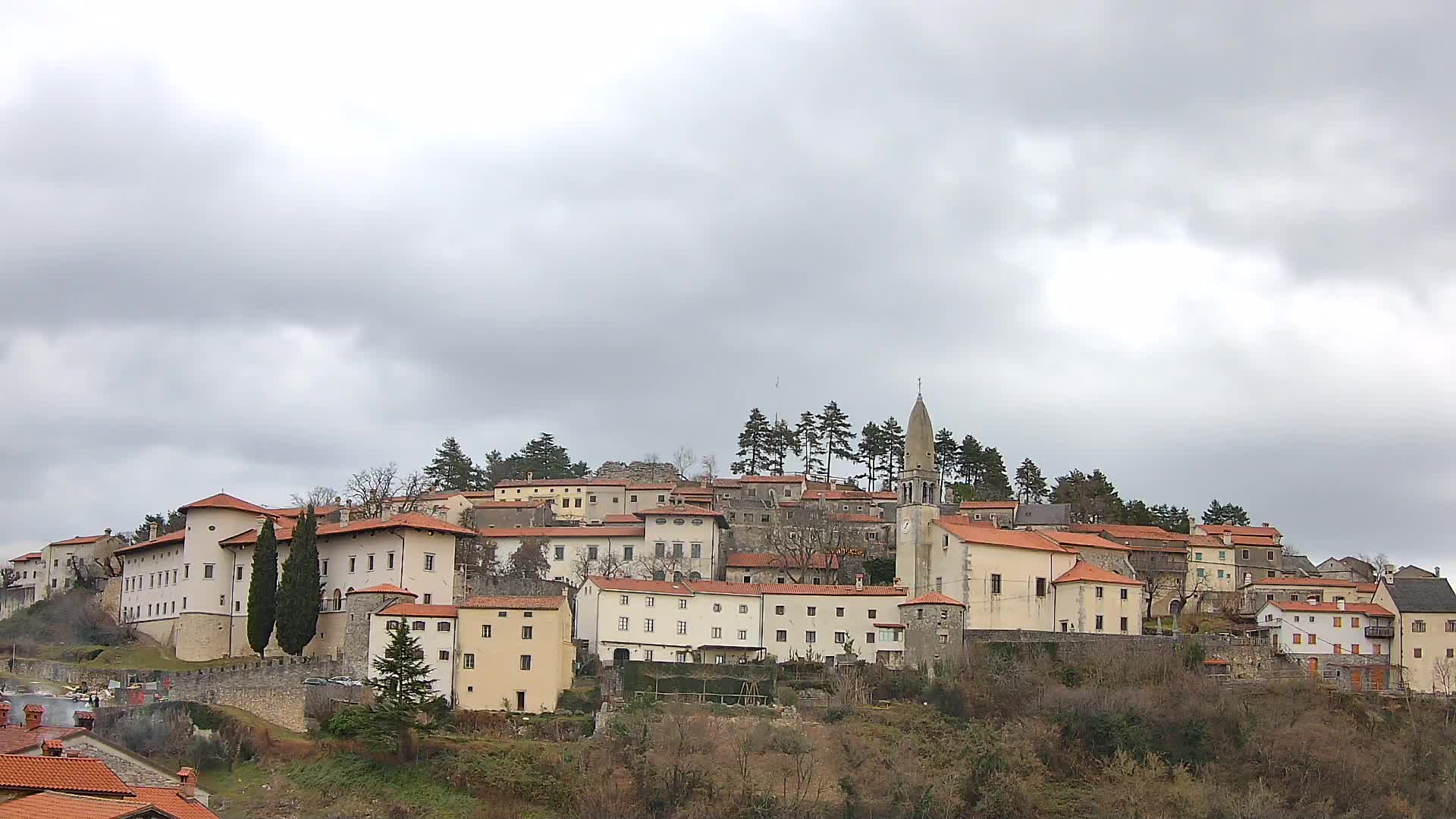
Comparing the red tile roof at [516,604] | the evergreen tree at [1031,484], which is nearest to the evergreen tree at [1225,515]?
the evergreen tree at [1031,484]

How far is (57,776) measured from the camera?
94.8 ft

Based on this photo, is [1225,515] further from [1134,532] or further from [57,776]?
[57,776]

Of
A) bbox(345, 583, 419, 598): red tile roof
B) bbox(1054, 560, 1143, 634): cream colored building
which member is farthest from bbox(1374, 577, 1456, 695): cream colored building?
bbox(345, 583, 419, 598): red tile roof

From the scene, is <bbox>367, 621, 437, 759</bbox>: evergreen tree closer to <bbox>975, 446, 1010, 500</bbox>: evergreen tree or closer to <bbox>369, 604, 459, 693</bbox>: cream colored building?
<bbox>369, 604, 459, 693</bbox>: cream colored building

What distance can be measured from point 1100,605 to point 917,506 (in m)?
10.1

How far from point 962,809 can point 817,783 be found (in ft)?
17.8

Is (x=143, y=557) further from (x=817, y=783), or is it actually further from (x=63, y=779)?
(x=63, y=779)

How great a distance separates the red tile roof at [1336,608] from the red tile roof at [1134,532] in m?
17.1

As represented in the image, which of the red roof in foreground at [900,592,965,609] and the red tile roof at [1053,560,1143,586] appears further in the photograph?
the red tile roof at [1053,560,1143,586]

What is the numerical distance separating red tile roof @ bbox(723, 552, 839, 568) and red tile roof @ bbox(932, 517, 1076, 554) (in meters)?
8.25

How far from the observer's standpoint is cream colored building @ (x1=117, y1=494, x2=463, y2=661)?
219ft

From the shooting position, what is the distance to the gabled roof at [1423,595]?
229ft

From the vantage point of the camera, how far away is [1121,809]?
55.1 metres

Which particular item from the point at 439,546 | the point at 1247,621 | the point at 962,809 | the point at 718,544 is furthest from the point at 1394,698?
the point at 439,546
